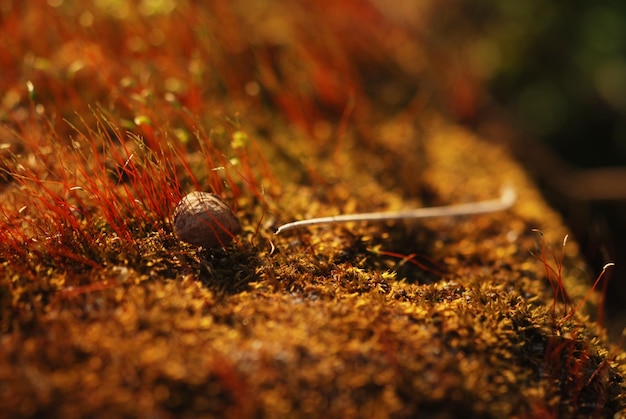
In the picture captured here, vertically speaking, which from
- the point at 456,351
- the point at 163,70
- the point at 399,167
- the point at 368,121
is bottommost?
the point at 456,351

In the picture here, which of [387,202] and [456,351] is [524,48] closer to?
[387,202]

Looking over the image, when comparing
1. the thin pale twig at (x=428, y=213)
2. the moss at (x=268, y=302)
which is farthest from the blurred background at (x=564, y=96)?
the moss at (x=268, y=302)

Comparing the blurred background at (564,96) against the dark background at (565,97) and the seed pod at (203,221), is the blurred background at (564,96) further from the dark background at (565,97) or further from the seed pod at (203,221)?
the seed pod at (203,221)

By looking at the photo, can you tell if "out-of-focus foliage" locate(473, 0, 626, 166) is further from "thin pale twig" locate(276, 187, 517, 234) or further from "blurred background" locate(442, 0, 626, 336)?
"thin pale twig" locate(276, 187, 517, 234)

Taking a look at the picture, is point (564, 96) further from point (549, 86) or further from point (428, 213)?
point (428, 213)

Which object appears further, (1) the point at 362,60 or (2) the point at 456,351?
(1) the point at 362,60

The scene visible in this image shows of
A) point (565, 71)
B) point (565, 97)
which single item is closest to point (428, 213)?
point (565, 97)

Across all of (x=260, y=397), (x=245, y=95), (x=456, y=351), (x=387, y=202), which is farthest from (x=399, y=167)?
(x=260, y=397)
